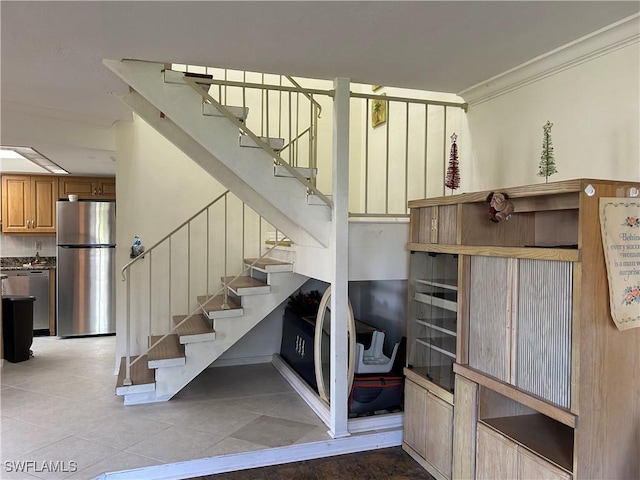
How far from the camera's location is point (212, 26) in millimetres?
2447

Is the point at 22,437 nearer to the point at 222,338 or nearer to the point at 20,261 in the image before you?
the point at 222,338

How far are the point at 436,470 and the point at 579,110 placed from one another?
91.6 inches

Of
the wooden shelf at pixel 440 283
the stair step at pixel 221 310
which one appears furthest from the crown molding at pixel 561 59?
the stair step at pixel 221 310

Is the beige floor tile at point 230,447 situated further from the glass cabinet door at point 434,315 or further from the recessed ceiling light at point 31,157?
the recessed ceiling light at point 31,157

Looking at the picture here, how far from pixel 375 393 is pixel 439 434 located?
0.76 metres

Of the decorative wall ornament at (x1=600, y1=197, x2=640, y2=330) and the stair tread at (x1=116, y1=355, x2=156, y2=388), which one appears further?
the stair tread at (x1=116, y1=355, x2=156, y2=388)

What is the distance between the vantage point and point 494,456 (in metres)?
2.40

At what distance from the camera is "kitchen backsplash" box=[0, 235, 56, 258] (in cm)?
665

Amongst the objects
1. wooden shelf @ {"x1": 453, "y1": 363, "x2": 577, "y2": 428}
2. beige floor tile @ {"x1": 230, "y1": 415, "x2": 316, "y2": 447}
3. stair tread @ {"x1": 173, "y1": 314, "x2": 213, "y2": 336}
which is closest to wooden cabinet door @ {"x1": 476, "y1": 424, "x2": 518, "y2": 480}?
wooden shelf @ {"x1": 453, "y1": 363, "x2": 577, "y2": 428}

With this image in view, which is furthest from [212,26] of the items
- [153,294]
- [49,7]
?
[153,294]

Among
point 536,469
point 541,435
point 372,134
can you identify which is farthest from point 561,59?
point 372,134

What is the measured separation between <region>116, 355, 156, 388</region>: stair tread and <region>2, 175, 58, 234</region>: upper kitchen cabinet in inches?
127

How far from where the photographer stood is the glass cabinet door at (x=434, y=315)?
114 inches

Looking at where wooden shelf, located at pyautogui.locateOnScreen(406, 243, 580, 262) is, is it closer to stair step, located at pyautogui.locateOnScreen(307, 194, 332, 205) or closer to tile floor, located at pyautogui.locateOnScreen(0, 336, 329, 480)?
stair step, located at pyautogui.locateOnScreen(307, 194, 332, 205)
